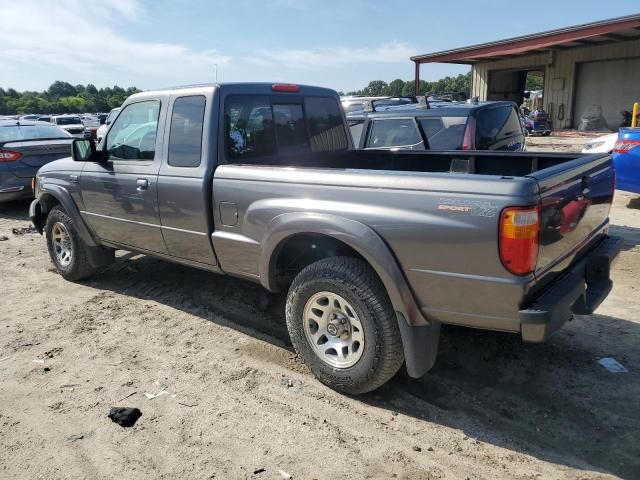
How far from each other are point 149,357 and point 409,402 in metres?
2.03

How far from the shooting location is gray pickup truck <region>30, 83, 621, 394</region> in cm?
269

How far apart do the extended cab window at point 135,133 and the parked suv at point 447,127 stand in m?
3.50

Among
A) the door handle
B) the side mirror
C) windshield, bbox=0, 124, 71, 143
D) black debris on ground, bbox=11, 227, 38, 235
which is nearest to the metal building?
windshield, bbox=0, 124, 71, 143

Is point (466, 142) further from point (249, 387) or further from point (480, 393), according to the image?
point (249, 387)

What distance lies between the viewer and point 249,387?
Answer: 11.8 ft

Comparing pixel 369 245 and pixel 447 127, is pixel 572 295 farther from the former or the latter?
pixel 447 127

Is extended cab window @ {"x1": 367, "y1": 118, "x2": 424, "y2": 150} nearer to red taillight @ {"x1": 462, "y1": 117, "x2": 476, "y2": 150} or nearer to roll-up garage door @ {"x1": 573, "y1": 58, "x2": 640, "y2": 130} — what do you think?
red taillight @ {"x1": 462, "y1": 117, "x2": 476, "y2": 150}

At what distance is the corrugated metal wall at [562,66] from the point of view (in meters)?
23.6

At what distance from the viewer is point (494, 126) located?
22.9 ft

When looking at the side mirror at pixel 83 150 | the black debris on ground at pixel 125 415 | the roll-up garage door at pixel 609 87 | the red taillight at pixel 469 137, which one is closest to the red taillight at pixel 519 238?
the black debris on ground at pixel 125 415

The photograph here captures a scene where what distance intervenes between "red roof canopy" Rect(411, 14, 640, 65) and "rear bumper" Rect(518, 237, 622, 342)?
1910cm

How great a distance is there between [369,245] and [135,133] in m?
2.78

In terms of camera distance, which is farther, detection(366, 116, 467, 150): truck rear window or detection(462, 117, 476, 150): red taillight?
detection(366, 116, 467, 150): truck rear window

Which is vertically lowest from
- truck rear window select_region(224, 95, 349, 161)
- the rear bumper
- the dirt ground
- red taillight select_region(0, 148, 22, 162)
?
the dirt ground
